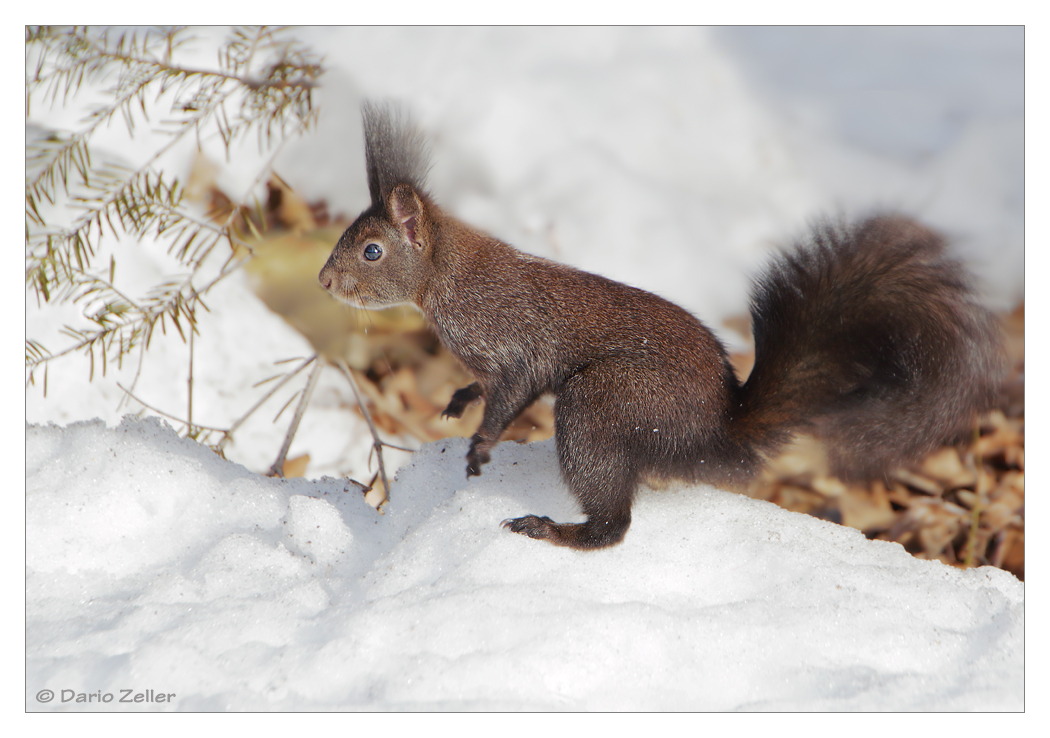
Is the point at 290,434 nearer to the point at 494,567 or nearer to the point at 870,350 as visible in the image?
the point at 494,567

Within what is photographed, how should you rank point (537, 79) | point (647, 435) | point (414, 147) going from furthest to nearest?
point (537, 79)
point (414, 147)
point (647, 435)

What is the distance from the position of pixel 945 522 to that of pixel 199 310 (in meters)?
2.22

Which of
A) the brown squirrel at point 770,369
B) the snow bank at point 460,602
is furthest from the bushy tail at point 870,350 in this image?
the snow bank at point 460,602

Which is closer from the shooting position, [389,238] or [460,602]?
[460,602]

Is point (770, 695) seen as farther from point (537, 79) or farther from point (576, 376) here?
point (537, 79)

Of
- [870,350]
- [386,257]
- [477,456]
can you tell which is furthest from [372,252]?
[870,350]

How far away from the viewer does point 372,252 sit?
4.85ft

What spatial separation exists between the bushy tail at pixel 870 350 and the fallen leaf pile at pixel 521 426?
1.80 ft

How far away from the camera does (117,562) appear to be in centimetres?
130

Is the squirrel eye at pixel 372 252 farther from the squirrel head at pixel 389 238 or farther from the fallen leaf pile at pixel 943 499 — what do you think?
the fallen leaf pile at pixel 943 499

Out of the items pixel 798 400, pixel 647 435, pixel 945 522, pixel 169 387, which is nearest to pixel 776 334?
pixel 798 400

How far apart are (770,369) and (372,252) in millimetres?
807

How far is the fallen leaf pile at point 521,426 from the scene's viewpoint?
1.92 m

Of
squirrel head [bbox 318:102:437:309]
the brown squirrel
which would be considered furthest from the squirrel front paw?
squirrel head [bbox 318:102:437:309]
